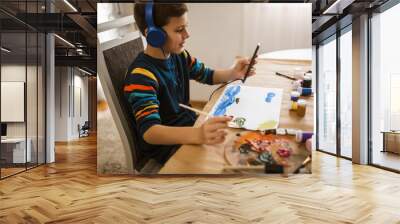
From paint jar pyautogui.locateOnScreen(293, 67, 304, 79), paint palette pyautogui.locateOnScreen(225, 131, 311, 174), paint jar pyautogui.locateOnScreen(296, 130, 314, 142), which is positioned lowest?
paint palette pyautogui.locateOnScreen(225, 131, 311, 174)

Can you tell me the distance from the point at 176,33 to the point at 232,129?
168 cm

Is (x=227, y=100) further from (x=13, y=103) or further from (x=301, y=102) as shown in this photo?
(x=13, y=103)

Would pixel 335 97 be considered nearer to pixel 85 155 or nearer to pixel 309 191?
pixel 309 191

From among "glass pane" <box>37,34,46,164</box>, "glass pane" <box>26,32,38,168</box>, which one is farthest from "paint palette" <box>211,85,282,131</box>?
"glass pane" <box>37,34,46,164</box>

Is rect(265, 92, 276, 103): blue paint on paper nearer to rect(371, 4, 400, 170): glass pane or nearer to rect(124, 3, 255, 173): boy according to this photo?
rect(124, 3, 255, 173): boy

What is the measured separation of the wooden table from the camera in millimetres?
6012

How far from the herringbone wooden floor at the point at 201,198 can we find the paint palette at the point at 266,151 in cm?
24

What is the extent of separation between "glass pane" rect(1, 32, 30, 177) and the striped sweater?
1910mm

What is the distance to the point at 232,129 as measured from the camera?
19.9 ft

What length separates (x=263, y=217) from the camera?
381cm

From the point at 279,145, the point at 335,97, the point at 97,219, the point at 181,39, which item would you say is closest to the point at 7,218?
the point at 97,219

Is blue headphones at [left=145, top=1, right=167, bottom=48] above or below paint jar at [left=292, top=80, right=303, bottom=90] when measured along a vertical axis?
above

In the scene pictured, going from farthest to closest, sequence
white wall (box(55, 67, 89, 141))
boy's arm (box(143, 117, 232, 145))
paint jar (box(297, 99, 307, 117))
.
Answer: white wall (box(55, 67, 89, 141)), paint jar (box(297, 99, 307, 117)), boy's arm (box(143, 117, 232, 145))

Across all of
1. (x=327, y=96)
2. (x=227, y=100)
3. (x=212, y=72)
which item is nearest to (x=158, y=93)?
(x=212, y=72)
